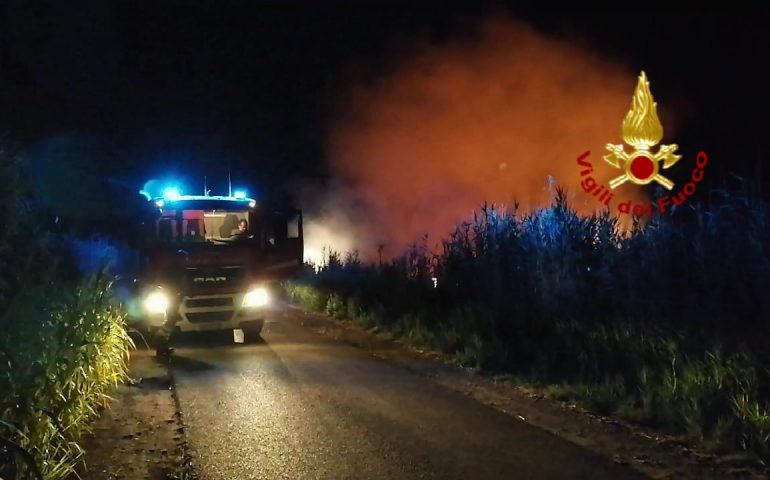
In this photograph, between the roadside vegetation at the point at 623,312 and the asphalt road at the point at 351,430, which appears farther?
the roadside vegetation at the point at 623,312

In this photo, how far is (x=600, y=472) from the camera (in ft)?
22.0

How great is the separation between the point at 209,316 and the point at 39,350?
814cm

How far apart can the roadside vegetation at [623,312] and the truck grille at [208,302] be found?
3.42 metres

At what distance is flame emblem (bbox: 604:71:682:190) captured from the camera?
2022 centimetres

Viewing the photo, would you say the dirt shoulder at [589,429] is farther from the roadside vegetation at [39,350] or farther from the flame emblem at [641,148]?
the flame emblem at [641,148]

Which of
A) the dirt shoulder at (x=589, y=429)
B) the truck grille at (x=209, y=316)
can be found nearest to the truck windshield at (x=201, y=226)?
the truck grille at (x=209, y=316)

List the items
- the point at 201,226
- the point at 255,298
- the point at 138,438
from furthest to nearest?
the point at 201,226 < the point at 255,298 < the point at 138,438

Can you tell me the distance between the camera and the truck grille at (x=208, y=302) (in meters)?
14.8

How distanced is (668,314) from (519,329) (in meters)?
2.51

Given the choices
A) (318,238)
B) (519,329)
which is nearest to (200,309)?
(519,329)

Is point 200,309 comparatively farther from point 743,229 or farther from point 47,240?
point 743,229

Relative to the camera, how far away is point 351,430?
8.11m

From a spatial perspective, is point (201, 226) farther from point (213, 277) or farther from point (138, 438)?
point (138, 438)

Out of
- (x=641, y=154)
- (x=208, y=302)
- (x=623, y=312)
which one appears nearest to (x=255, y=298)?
(x=208, y=302)
